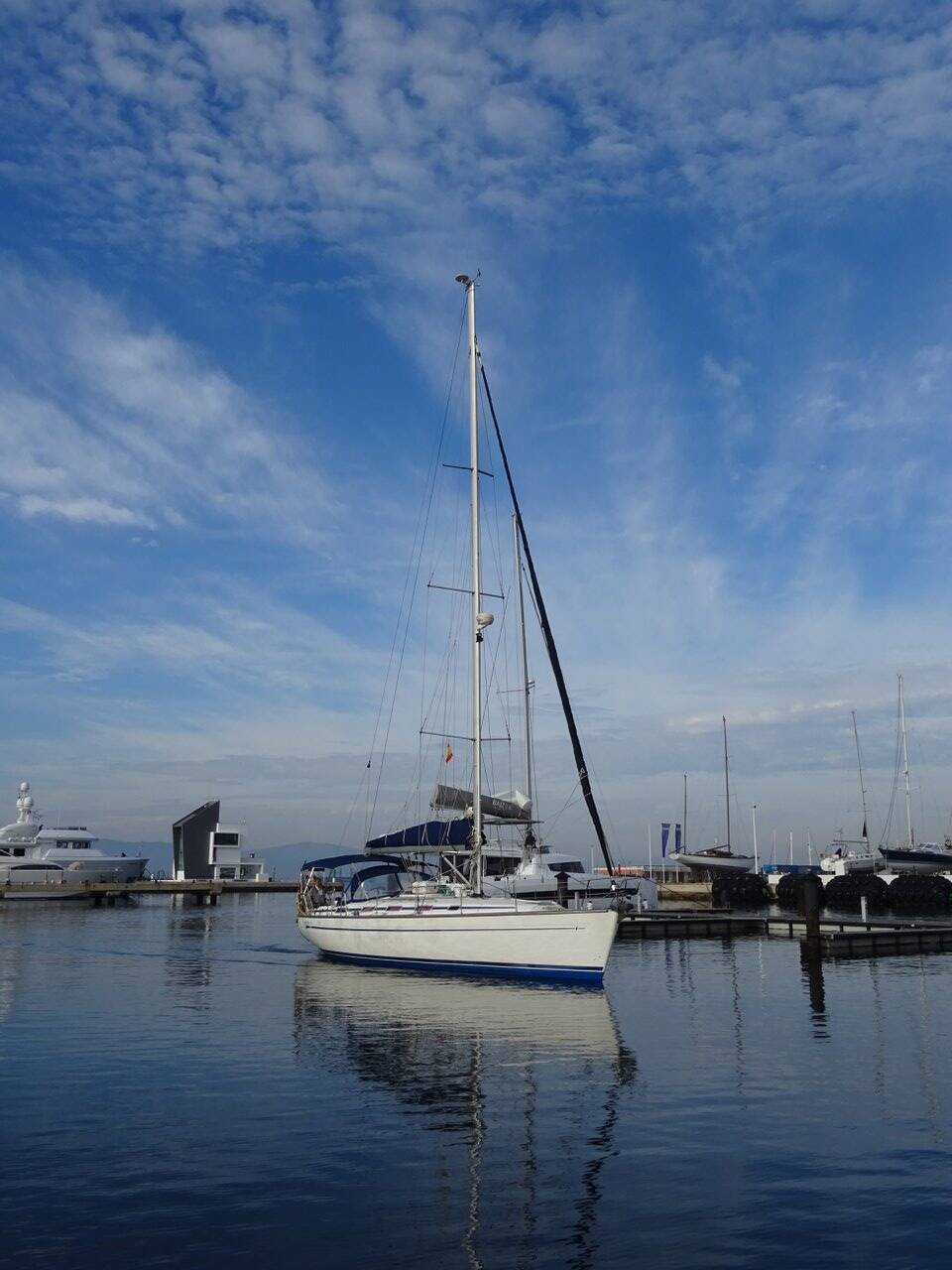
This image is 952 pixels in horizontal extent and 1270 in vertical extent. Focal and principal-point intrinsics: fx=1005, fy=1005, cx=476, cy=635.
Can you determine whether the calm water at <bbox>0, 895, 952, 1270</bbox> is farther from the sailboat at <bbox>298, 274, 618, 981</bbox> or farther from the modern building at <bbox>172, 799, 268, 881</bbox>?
the modern building at <bbox>172, 799, 268, 881</bbox>

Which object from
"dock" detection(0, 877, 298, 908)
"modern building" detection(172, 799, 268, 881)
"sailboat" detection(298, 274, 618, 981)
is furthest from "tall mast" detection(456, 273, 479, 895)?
"modern building" detection(172, 799, 268, 881)

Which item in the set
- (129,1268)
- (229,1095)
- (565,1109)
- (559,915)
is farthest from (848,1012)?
(129,1268)

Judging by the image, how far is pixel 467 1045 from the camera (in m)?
21.9

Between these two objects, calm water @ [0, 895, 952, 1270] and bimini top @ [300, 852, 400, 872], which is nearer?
calm water @ [0, 895, 952, 1270]

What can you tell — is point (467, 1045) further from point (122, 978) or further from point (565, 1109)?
point (122, 978)

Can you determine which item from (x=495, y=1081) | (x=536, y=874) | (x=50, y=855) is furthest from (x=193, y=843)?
(x=495, y=1081)

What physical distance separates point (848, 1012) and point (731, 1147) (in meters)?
14.0

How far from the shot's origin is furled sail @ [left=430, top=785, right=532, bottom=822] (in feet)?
140

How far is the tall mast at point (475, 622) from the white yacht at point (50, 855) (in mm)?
67643

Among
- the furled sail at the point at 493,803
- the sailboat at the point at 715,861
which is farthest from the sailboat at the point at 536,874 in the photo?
the sailboat at the point at 715,861

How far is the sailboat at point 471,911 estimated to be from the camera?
3027 cm

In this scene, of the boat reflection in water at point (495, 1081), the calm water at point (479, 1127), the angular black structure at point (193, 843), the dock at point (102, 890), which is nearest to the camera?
the calm water at point (479, 1127)

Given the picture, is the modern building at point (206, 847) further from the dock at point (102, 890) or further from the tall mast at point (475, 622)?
the tall mast at point (475, 622)

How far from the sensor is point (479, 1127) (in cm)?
1534
